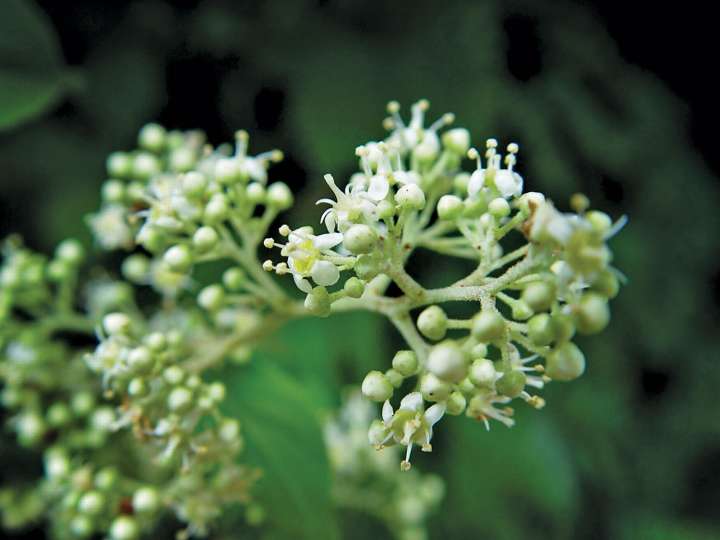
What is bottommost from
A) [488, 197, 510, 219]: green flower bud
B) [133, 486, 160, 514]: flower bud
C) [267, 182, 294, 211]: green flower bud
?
[133, 486, 160, 514]: flower bud

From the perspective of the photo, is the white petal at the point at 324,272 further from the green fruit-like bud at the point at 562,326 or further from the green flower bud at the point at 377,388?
Result: the green fruit-like bud at the point at 562,326

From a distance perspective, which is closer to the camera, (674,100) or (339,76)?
(339,76)

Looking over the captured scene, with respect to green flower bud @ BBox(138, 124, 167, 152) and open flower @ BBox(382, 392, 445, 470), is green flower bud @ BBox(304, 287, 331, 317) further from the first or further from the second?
green flower bud @ BBox(138, 124, 167, 152)

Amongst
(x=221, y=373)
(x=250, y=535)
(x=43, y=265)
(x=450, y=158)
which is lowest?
(x=250, y=535)

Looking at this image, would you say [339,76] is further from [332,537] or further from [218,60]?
[332,537]

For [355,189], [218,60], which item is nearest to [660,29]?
[218,60]

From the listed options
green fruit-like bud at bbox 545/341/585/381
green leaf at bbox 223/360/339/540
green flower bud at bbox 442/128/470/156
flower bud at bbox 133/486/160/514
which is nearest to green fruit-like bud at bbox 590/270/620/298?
green fruit-like bud at bbox 545/341/585/381
